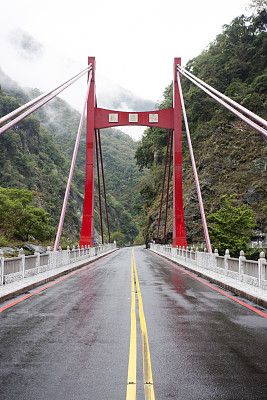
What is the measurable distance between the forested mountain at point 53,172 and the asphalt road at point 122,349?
52.0 metres

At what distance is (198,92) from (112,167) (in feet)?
349

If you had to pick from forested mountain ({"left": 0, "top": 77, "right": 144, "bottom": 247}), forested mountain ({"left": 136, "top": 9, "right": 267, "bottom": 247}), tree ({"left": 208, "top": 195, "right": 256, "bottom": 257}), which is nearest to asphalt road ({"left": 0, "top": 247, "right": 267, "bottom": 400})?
tree ({"left": 208, "top": 195, "right": 256, "bottom": 257})

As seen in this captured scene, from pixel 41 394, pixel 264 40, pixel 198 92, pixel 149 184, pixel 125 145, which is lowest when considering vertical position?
pixel 41 394

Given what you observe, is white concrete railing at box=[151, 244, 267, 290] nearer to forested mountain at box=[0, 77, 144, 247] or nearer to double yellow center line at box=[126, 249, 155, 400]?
double yellow center line at box=[126, 249, 155, 400]

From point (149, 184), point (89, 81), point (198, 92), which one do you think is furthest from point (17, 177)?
point (89, 81)

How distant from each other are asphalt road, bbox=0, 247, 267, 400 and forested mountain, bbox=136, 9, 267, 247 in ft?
111

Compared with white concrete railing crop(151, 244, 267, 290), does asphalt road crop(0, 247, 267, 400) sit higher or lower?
lower

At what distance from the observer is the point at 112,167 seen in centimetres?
16600

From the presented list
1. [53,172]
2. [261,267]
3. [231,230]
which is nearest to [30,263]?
[261,267]

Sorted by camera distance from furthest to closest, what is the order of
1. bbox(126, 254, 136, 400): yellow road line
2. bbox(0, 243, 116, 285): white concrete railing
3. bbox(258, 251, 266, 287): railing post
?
bbox(0, 243, 116, 285): white concrete railing < bbox(258, 251, 266, 287): railing post < bbox(126, 254, 136, 400): yellow road line

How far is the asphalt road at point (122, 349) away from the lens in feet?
13.8

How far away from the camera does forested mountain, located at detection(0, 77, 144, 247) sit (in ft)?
289

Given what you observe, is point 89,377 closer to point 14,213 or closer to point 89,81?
point 89,81

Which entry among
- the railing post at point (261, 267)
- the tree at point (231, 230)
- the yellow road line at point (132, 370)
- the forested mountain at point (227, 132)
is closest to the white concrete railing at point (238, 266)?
the railing post at point (261, 267)
